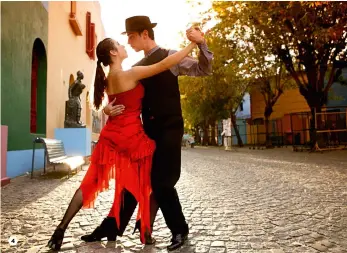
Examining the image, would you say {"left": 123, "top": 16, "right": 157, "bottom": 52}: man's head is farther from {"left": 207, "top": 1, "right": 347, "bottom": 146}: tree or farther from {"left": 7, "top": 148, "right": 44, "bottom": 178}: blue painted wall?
{"left": 207, "top": 1, "right": 347, "bottom": 146}: tree

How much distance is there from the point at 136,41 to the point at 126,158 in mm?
922

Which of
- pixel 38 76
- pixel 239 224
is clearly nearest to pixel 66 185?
pixel 239 224

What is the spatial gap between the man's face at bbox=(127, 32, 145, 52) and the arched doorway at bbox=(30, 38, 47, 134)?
885cm

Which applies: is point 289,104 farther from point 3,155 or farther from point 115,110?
point 115,110

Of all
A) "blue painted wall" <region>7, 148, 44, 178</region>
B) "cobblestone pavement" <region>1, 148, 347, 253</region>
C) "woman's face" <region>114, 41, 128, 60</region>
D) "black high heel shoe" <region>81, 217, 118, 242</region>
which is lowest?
"cobblestone pavement" <region>1, 148, 347, 253</region>

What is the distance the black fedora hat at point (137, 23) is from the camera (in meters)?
2.77

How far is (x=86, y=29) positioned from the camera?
19516 millimetres

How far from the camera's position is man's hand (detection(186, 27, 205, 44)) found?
2.59 m

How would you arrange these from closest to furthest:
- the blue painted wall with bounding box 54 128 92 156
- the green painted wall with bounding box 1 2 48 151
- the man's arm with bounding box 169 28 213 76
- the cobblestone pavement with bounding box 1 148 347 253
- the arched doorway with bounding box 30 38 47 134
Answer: the man's arm with bounding box 169 28 213 76 < the cobblestone pavement with bounding box 1 148 347 253 < the green painted wall with bounding box 1 2 48 151 < the arched doorway with bounding box 30 38 47 134 < the blue painted wall with bounding box 54 128 92 156

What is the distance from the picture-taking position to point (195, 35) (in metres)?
2.59

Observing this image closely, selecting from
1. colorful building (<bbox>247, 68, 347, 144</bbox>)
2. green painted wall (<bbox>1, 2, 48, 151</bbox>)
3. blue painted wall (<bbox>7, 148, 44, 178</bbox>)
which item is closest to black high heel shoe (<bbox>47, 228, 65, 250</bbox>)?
green painted wall (<bbox>1, 2, 48, 151</bbox>)

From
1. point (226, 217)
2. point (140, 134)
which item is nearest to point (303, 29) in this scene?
point (226, 217)

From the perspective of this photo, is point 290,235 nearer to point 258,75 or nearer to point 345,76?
point 258,75

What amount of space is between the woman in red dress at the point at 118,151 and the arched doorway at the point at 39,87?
8.72 metres
